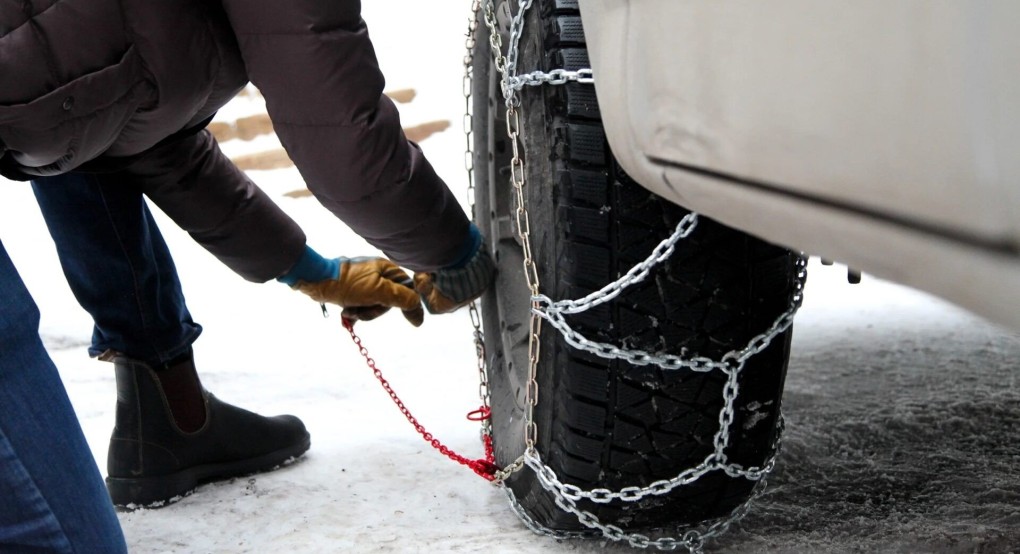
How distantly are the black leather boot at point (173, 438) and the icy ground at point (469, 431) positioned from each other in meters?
0.04

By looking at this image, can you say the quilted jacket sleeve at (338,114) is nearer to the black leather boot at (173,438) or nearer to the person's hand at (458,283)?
the person's hand at (458,283)

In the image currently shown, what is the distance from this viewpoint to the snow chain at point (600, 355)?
1.09m

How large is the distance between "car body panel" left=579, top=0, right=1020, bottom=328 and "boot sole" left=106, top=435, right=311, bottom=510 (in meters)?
1.20

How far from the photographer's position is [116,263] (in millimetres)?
1583

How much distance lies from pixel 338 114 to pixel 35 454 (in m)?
0.54

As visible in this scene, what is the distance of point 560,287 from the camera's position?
1.12 metres

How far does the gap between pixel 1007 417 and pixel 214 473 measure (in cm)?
143

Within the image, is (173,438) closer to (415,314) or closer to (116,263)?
(116,263)

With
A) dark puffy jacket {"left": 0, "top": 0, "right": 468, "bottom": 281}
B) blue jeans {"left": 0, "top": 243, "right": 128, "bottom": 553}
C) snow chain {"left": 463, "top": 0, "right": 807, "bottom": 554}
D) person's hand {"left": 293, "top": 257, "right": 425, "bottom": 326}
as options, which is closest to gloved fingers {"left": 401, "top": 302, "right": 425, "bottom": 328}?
person's hand {"left": 293, "top": 257, "right": 425, "bottom": 326}

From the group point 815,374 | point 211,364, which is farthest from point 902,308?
point 211,364

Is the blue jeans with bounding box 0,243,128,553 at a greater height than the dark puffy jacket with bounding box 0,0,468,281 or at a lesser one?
lesser

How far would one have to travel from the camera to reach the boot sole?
161 cm

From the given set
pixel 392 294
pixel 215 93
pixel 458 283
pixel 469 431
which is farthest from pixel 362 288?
pixel 215 93

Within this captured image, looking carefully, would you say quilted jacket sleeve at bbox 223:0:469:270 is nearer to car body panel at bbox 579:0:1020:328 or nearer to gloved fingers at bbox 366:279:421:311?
gloved fingers at bbox 366:279:421:311
